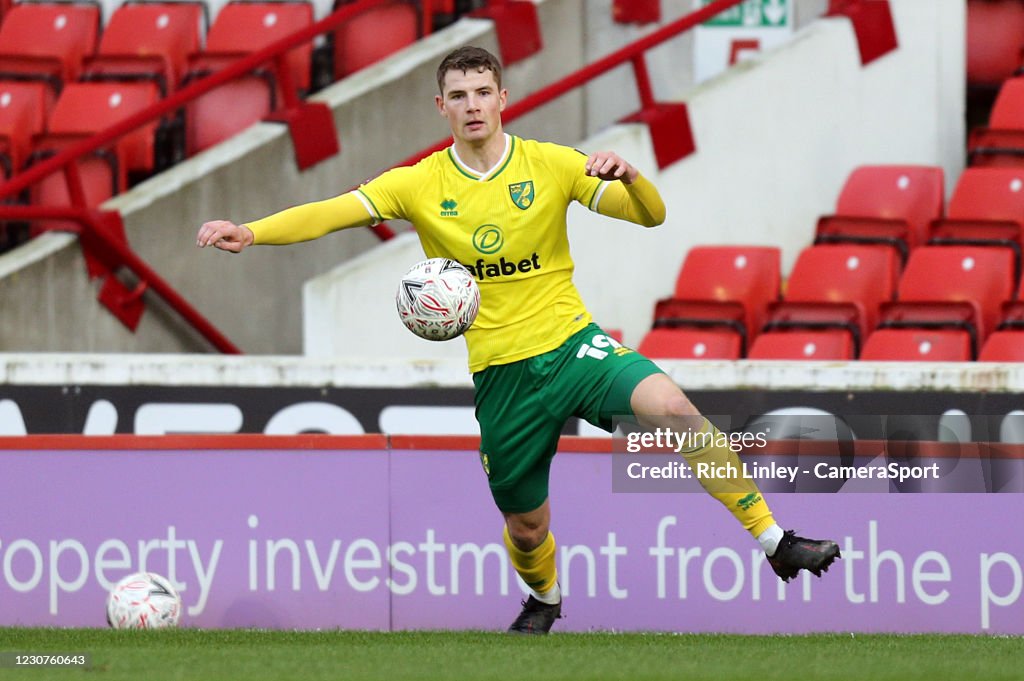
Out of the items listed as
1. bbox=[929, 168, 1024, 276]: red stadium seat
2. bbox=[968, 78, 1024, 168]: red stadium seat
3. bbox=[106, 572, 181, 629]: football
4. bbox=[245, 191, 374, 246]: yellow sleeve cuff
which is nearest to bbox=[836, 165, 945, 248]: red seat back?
bbox=[929, 168, 1024, 276]: red stadium seat

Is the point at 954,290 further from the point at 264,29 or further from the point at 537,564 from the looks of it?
the point at 264,29

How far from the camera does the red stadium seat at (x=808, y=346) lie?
9977 millimetres

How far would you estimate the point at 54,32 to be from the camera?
13570 mm

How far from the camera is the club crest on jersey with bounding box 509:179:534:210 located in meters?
6.88

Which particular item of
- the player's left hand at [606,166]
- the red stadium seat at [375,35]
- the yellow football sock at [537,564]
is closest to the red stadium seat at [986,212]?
the red stadium seat at [375,35]

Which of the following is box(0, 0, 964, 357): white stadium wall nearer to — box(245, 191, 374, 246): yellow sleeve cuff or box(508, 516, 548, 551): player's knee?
box(508, 516, 548, 551): player's knee

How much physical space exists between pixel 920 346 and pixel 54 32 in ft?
23.2

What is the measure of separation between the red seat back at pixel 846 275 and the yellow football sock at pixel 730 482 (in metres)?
4.07

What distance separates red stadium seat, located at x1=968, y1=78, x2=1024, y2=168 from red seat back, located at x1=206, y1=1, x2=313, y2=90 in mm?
4522

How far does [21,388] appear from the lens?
28.1 feet

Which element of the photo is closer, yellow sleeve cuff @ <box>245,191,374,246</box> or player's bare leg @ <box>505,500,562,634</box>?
yellow sleeve cuff @ <box>245,191,374,246</box>

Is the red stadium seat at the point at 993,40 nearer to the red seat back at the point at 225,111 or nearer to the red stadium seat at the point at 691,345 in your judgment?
the red stadium seat at the point at 691,345

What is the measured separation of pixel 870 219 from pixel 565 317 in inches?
180

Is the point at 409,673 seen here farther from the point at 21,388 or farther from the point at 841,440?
the point at 21,388
